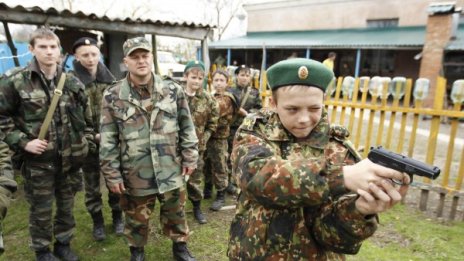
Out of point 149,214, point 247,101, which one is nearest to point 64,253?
point 149,214

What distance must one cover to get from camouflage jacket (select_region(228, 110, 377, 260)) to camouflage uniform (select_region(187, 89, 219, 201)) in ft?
8.28

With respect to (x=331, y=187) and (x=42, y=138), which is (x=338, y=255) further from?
(x=42, y=138)

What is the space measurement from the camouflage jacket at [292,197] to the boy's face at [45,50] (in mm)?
2172

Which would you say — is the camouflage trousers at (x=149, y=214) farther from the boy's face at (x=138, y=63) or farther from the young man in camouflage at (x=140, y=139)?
the boy's face at (x=138, y=63)

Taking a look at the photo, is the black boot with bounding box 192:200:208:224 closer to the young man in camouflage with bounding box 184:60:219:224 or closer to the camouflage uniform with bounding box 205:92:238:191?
the young man in camouflage with bounding box 184:60:219:224

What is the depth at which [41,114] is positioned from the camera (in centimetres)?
281

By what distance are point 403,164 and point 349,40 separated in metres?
18.1

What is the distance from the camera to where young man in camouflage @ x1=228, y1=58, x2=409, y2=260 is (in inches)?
40.8

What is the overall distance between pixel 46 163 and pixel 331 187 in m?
2.62

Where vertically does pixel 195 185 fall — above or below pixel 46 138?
below

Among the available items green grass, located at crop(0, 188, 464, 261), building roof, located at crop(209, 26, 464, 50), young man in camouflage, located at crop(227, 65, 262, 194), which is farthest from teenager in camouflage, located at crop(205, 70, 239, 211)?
building roof, located at crop(209, 26, 464, 50)

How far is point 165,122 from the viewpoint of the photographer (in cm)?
277

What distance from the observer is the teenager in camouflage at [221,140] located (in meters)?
4.49

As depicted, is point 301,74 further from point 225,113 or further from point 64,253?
point 225,113
